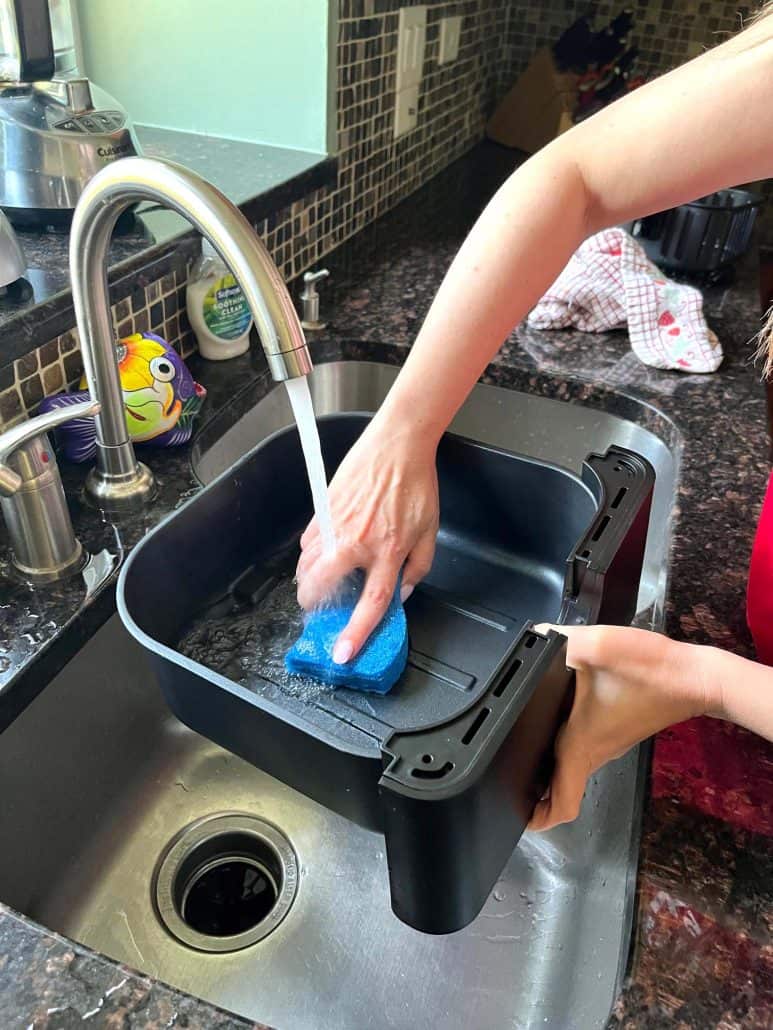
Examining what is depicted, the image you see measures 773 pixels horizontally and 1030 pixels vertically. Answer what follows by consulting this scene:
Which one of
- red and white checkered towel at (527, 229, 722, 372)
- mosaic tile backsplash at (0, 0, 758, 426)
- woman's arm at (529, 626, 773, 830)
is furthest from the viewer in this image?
red and white checkered towel at (527, 229, 722, 372)

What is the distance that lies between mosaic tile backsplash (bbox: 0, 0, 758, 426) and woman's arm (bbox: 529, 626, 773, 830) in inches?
21.3

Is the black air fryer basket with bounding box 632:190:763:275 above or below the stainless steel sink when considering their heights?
above

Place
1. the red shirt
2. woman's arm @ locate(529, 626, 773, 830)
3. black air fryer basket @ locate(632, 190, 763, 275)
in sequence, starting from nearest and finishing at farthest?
woman's arm @ locate(529, 626, 773, 830) < the red shirt < black air fryer basket @ locate(632, 190, 763, 275)

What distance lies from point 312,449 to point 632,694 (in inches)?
10.4

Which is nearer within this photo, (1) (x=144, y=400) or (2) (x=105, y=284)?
(2) (x=105, y=284)

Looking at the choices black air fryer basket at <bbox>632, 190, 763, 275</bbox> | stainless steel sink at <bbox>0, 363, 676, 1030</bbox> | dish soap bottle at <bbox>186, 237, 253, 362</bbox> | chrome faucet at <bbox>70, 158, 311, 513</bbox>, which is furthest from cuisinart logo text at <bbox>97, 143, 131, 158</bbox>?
black air fryer basket at <bbox>632, 190, 763, 275</bbox>

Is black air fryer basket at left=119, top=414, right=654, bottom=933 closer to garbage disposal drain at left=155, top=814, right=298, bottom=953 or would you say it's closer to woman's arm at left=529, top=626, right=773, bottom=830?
woman's arm at left=529, top=626, right=773, bottom=830

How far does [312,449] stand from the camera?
572 millimetres

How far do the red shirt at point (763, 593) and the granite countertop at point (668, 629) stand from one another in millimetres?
18

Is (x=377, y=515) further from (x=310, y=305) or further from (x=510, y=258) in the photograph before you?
(x=310, y=305)

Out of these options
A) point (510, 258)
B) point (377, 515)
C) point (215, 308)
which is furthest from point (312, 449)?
point (215, 308)

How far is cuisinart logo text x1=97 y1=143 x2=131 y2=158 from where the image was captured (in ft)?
2.66

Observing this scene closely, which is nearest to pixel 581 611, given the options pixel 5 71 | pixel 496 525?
pixel 496 525

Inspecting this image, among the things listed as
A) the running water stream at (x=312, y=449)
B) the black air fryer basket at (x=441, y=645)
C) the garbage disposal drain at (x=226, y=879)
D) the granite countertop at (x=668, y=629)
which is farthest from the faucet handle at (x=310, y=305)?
the garbage disposal drain at (x=226, y=879)
